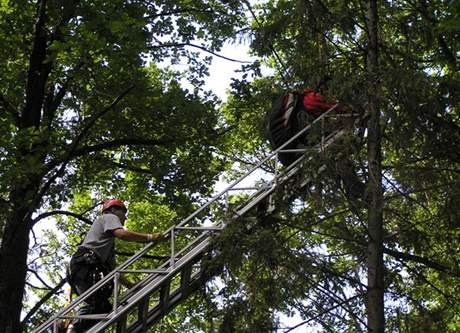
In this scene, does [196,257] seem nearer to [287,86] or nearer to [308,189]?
[308,189]

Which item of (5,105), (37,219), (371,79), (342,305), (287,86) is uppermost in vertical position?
(5,105)

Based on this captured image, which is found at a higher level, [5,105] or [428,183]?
[5,105]

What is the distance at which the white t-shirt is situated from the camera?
27.0 feet

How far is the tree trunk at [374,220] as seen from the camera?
290 inches

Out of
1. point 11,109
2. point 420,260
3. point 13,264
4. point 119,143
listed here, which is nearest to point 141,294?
point 420,260

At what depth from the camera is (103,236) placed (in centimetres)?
837

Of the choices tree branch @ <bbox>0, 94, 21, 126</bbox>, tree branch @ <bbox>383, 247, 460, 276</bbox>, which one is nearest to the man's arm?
tree branch @ <bbox>383, 247, 460, 276</bbox>

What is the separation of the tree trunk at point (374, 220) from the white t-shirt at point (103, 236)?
2759 mm

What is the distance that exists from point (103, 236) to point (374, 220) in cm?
301

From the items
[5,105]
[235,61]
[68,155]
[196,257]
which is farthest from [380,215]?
[5,105]

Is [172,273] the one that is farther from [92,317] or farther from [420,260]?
[420,260]

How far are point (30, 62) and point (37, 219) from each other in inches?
108

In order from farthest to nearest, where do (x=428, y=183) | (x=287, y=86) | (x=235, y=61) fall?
(x=235, y=61), (x=287, y=86), (x=428, y=183)

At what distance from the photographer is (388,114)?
7758 mm
